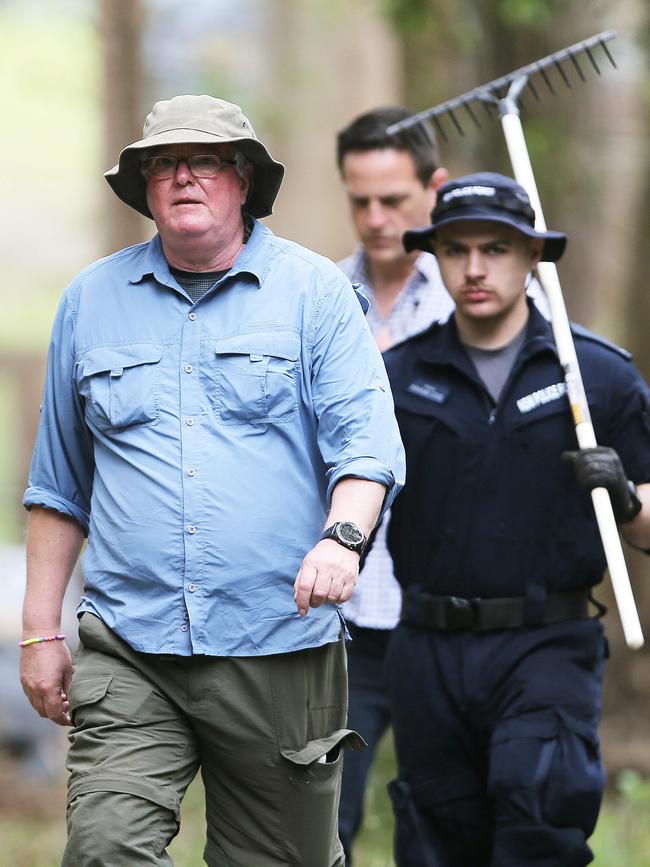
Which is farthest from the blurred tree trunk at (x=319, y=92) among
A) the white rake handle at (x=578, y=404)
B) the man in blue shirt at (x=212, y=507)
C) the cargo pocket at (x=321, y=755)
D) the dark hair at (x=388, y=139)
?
the cargo pocket at (x=321, y=755)

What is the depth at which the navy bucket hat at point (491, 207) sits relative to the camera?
502 centimetres

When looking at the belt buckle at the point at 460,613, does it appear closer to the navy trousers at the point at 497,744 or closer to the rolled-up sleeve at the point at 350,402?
the navy trousers at the point at 497,744

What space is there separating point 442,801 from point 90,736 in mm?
1438

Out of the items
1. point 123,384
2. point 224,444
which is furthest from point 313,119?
point 224,444

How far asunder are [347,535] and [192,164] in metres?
1.12

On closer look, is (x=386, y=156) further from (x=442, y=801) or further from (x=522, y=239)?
(x=442, y=801)

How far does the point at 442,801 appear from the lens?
502 centimetres

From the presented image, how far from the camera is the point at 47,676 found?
4305mm

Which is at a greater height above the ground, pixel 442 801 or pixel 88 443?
pixel 88 443

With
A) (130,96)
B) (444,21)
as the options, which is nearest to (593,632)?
(444,21)

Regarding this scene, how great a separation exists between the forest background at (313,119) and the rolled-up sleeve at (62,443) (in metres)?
2.45

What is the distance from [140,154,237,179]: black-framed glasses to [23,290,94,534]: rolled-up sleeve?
17.2 inches

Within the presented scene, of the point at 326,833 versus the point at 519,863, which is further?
the point at 519,863

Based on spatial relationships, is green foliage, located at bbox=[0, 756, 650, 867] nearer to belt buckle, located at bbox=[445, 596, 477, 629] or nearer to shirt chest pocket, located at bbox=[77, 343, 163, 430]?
belt buckle, located at bbox=[445, 596, 477, 629]
